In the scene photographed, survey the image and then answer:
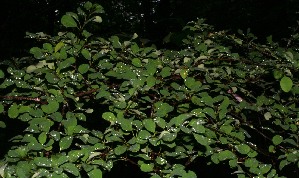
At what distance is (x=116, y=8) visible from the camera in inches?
352

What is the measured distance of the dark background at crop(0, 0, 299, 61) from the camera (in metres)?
4.75

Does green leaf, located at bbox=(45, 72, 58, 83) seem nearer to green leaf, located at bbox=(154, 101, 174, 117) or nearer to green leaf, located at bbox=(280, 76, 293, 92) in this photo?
green leaf, located at bbox=(154, 101, 174, 117)

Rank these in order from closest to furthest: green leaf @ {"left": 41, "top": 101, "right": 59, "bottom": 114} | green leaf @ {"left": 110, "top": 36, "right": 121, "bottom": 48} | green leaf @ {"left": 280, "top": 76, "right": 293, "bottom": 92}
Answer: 1. green leaf @ {"left": 41, "top": 101, "right": 59, "bottom": 114}
2. green leaf @ {"left": 280, "top": 76, "right": 293, "bottom": 92}
3. green leaf @ {"left": 110, "top": 36, "right": 121, "bottom": 48}

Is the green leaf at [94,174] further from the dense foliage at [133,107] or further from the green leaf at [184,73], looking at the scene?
the green leaf at [184,73]

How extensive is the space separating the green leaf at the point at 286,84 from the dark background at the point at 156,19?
1547mm

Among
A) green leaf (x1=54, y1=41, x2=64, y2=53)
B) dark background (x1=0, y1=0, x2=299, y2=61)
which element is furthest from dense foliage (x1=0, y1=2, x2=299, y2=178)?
dark background (x1=0, y1=0, x2=299, y2=61)

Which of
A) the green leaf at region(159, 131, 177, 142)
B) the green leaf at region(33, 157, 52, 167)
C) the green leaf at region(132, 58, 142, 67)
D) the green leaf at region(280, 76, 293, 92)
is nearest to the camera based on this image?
the green leaf at region(33, 157, 52, 167)

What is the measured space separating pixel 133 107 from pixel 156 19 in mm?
5480

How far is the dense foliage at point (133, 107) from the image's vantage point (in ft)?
3.92

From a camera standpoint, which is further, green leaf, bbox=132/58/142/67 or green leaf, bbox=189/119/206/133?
green leaf, bbox=132/58/142/67

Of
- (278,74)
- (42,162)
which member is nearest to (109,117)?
(42,162)

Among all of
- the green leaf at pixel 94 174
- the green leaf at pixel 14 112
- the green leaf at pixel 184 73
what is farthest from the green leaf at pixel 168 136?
the green leaf at pixel 14 112

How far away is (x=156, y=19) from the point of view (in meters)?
6.59

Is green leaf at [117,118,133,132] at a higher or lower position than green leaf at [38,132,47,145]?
higher
